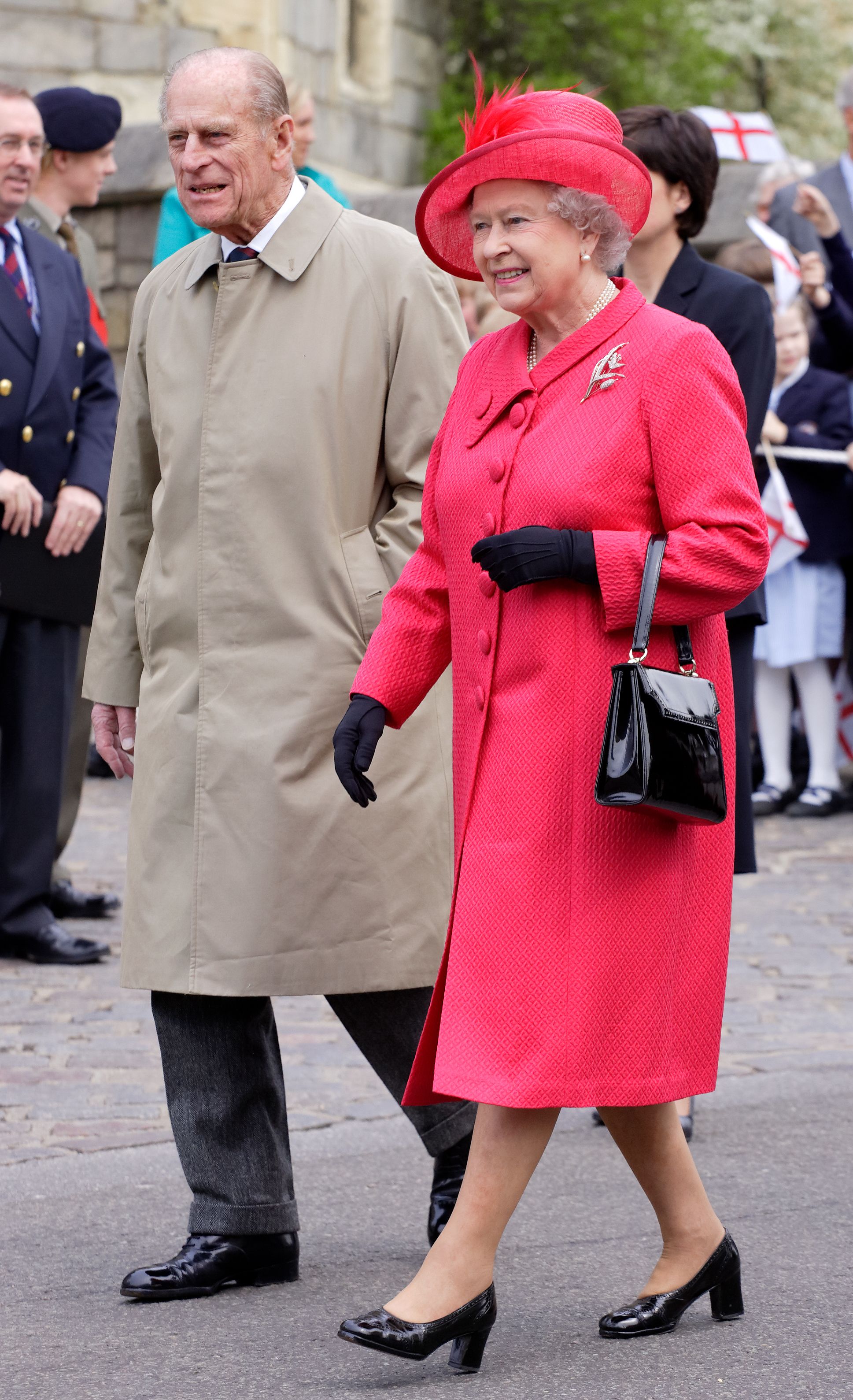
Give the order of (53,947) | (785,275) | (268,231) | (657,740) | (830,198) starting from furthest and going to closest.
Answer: (830,198), (785,275), (53,947), (268,231), (657,740)

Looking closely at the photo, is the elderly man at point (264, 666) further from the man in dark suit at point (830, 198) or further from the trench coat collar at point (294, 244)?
the man in dark suit at point (830, 198)

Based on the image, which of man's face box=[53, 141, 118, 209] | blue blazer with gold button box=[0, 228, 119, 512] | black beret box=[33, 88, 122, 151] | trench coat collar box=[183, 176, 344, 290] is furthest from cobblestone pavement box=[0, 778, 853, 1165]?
black beret box=[33, 88, 122, 151]

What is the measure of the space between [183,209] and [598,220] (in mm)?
4097

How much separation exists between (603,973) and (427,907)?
689 mm

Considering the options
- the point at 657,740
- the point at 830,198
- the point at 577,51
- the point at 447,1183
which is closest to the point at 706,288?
the point at 657,740

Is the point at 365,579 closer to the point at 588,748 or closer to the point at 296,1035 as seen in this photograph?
the point at 588,748

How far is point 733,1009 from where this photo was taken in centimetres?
618

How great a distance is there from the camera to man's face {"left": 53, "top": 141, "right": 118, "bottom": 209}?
763 centimetres

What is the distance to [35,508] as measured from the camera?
6.64 metres

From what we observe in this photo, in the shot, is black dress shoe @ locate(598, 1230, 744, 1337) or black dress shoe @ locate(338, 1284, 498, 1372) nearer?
black dress shoe @ locate(338, 1284, 498, 1372)

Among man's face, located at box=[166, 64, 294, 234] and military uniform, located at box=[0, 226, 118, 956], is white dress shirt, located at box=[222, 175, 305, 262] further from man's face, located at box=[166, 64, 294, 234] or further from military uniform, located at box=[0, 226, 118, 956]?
military uniform, located at box=[0, 226, 118, 956]

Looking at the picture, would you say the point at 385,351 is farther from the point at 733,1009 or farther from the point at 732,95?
the point at 732,95

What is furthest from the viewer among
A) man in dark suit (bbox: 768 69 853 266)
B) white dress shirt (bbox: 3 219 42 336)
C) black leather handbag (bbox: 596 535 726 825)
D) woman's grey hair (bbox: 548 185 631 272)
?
man in dark suit (bbox: 768 69 853 266)

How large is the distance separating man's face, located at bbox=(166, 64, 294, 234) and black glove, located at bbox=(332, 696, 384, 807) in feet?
3.09
